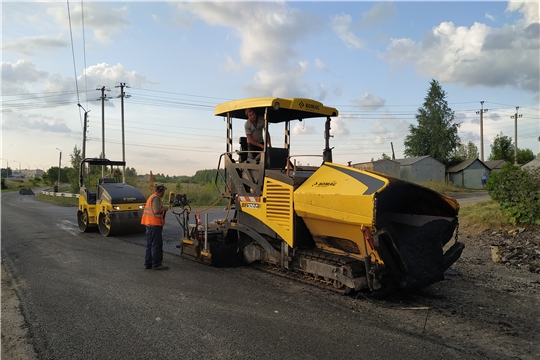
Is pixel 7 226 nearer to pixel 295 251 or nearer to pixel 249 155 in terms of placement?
pixel 249 155

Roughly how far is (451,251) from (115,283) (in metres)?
4.72

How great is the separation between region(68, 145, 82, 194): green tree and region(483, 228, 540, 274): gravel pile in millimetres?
28486

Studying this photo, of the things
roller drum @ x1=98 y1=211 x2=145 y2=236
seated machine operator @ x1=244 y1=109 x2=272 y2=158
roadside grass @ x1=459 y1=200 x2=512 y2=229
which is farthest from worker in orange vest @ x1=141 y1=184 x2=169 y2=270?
roadside grass @ x1=459 y1=200 x2=512 y2=229

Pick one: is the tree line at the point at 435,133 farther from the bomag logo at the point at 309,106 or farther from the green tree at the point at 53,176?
the green tree at the point at 53,176

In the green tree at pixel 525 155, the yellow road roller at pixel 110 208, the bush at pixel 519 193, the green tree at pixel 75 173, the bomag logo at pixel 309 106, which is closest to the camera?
the bomag logo at pixel 309 106

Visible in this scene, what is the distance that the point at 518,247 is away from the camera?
7.85 meters

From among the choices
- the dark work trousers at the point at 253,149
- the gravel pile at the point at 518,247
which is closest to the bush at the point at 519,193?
the gravel pile at the point at 518,247

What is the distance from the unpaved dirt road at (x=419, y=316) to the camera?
3646 mm

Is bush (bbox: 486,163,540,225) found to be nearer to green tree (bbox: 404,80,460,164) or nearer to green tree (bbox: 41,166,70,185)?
green tree (bbox: 404,80,460,164)

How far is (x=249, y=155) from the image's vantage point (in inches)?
263

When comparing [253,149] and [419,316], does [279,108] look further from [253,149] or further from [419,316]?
[419,316]

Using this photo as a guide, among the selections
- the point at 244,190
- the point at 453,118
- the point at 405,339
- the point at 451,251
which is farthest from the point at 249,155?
the point at 453,118

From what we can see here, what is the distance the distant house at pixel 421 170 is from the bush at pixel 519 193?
97.0ft

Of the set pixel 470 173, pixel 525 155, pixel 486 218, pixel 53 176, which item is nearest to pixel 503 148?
pixel 525 155
